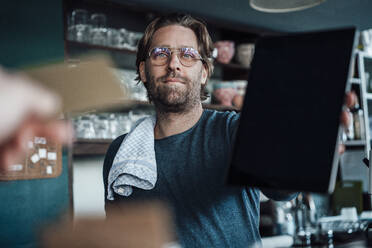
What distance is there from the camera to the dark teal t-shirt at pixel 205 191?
96 cm

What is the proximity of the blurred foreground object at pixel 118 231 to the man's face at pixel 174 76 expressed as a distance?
0.75 metres

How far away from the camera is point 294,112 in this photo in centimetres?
41

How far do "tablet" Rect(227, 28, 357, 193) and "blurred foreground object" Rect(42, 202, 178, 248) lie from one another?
0.22 m

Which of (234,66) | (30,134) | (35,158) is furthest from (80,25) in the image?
(30,134)

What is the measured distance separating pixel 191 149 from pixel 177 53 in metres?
0.28

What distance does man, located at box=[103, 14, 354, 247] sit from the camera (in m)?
0.96

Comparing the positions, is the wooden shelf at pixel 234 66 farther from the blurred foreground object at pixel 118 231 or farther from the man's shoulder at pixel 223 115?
the blurred foreground object at pixel 118 231

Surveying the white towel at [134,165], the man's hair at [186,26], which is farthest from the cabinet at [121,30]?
the white towel at [134,165]

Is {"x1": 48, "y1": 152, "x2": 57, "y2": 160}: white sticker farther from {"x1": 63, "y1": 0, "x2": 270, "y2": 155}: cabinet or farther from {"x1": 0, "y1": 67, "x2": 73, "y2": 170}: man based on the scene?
{"x1": 0, "y1": 67, "x2": 73, "y2": 170}: man

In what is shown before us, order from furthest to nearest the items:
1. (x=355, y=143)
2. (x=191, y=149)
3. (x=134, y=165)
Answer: (x=355, y=143), (x=191, y=149), (x=134, y=165)

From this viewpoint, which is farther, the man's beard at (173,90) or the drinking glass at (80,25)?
the drinking glass at (80,25)

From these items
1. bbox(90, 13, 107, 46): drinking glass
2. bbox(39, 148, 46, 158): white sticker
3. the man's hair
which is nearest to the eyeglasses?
the man's hair

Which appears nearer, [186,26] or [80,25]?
[186,26]

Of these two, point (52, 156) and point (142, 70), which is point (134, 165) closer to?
point (142, 70)
